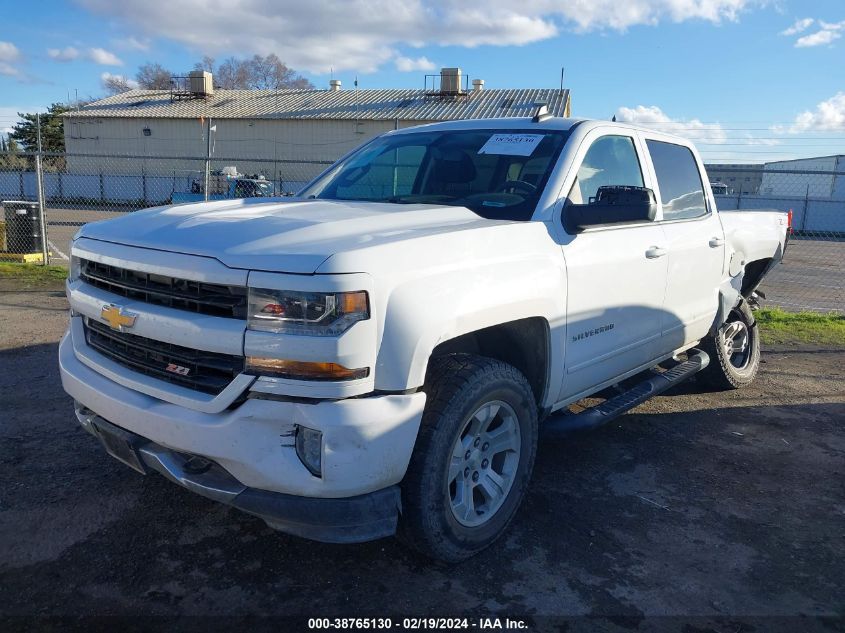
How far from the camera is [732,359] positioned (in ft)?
20.3

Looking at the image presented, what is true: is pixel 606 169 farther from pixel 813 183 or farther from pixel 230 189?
pixel 813 183

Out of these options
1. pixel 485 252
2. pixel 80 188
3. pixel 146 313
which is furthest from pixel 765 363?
pixel 80 188

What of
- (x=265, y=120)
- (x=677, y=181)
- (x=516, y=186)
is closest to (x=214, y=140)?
(x=265, y=120)

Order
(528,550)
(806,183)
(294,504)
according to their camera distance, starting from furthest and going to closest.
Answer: (806,183)
(528,550)
(294,504)

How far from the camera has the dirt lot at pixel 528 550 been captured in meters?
2.77

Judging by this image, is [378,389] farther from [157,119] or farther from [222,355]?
[157,119]

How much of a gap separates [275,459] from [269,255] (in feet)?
2.44

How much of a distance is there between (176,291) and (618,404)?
2.63m

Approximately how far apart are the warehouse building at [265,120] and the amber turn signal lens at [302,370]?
34818 millimetres

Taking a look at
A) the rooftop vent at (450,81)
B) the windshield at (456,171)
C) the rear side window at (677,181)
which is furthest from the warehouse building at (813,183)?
the windshield at (456,171)

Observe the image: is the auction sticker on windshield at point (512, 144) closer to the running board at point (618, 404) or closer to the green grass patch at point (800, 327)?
the running board at point (618, 404)

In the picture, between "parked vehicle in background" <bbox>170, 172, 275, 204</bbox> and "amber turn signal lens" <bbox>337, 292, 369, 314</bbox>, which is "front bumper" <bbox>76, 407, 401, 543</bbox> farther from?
"parked vehicle in background" <bbox>170, 172, 275, 204</bbox>

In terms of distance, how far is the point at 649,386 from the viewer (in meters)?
4.42

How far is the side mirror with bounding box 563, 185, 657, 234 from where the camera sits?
3.33 metres
